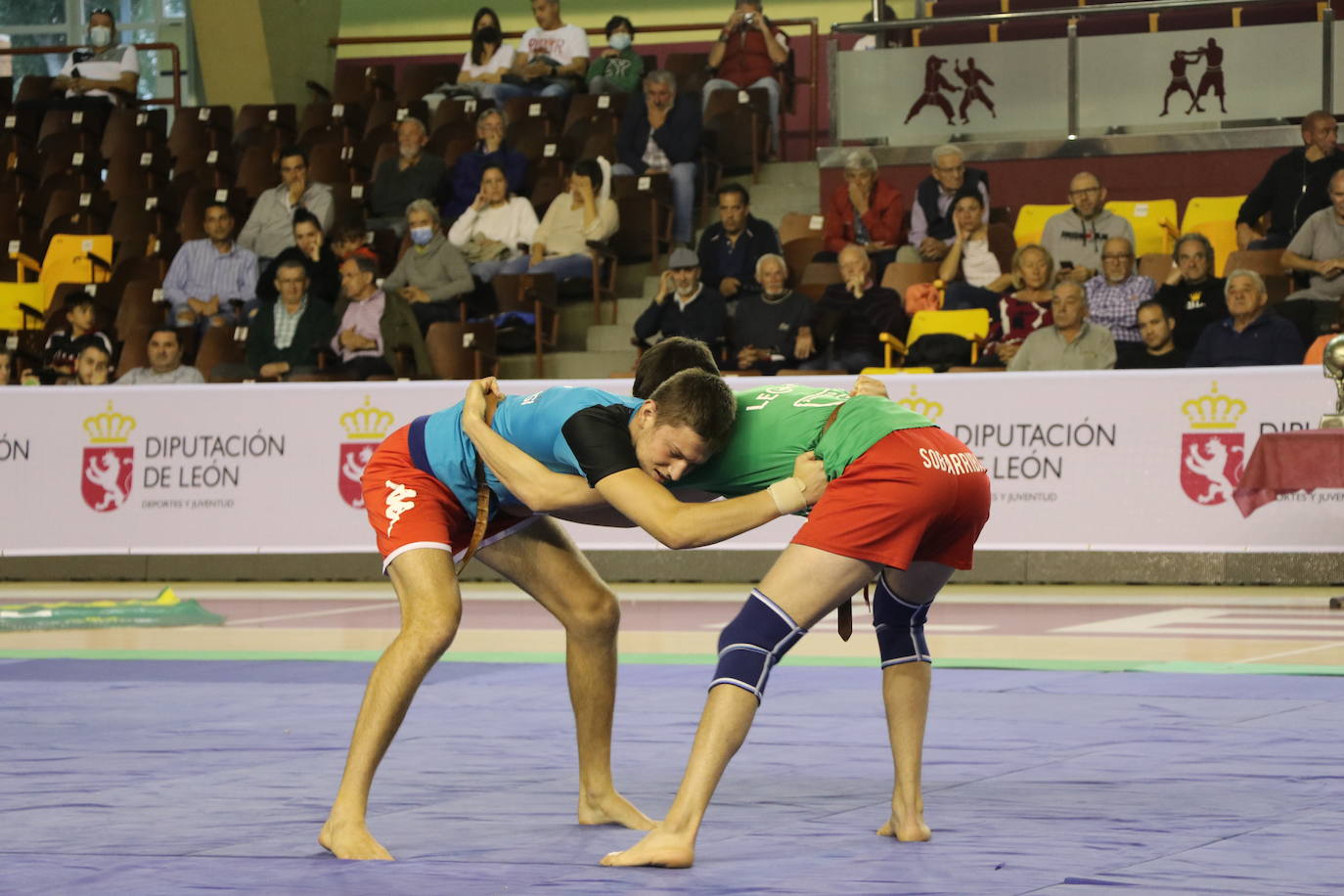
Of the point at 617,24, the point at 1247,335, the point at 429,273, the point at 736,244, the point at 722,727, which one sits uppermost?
the point at 617,24

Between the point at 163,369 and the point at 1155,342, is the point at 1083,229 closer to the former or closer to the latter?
the point at 1155,342

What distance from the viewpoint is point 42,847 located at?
409 centimetres

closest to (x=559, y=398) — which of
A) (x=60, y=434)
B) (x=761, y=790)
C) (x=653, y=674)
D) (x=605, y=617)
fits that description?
(x=605, y=617)

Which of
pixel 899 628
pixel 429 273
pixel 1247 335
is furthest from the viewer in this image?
pixel 429 273

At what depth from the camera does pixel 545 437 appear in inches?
164

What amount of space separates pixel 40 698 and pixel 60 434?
5.31m

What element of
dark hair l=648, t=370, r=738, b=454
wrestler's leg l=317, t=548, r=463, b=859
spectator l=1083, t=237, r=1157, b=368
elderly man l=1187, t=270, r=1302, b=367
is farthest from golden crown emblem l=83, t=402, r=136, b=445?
dark hair l=648, t=370, r=738, b=454

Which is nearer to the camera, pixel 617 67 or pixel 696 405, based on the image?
pixel 696 405

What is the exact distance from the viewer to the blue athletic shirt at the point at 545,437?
13.0 feet

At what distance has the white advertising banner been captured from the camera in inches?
407

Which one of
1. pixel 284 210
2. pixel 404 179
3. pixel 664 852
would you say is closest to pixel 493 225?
pixel 404 179

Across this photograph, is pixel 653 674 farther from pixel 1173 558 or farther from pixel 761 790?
pixel 1173 558

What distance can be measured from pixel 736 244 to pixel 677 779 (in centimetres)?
829

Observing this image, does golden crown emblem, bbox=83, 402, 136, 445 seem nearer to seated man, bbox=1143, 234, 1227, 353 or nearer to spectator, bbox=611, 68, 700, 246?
spectator, bbox=611, 68, 700, 246
